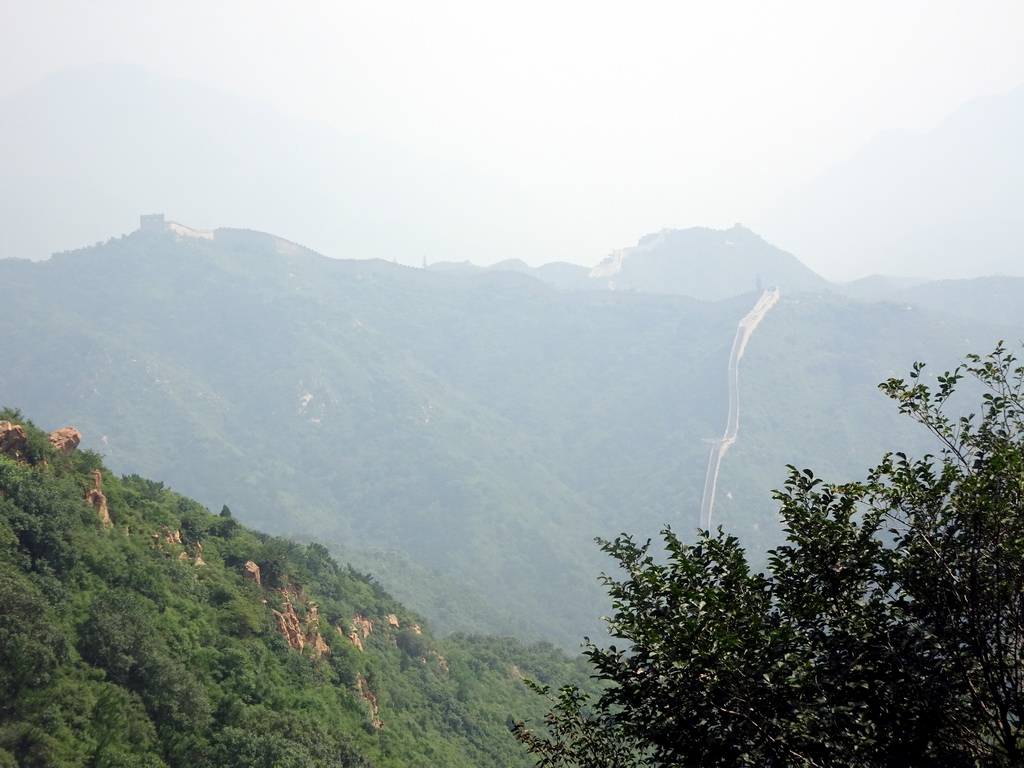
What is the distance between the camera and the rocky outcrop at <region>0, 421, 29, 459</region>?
24.2m

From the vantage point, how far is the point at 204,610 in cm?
2670

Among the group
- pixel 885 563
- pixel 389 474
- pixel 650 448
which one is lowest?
pixel 389 474

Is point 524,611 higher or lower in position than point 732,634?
lower

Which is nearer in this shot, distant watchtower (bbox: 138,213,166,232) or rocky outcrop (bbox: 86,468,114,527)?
rocky outcrop (bbox: 86,468,114,527)

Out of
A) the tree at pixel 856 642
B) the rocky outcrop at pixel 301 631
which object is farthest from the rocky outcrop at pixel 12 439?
the tree at pixel 856 642

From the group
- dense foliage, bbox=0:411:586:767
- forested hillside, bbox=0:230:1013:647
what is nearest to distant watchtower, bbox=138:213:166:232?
forested hillside, bbox=0:230:1013:647

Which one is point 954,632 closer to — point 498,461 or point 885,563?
point 885,563

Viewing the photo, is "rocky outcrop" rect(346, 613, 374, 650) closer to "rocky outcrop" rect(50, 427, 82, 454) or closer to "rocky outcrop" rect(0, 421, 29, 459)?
"rocky outcrop" rect(50, 427, 82, 454)

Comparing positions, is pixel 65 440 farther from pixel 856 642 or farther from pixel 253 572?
pixel 856 642

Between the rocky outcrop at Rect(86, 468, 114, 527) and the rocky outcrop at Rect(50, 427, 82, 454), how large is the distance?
1.29 metres

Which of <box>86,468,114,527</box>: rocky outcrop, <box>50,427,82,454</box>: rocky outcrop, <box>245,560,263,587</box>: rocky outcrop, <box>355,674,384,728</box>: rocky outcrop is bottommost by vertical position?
<box>355,674,384,728</box>: rocky outcrop

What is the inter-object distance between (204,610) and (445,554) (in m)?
75.1

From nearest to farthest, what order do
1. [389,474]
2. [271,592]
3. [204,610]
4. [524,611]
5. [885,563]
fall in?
[885,563] → [204,610] → [271,592] → [524,611] → [389,474]

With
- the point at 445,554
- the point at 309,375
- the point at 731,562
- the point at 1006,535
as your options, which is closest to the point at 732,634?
the point at 731,562
